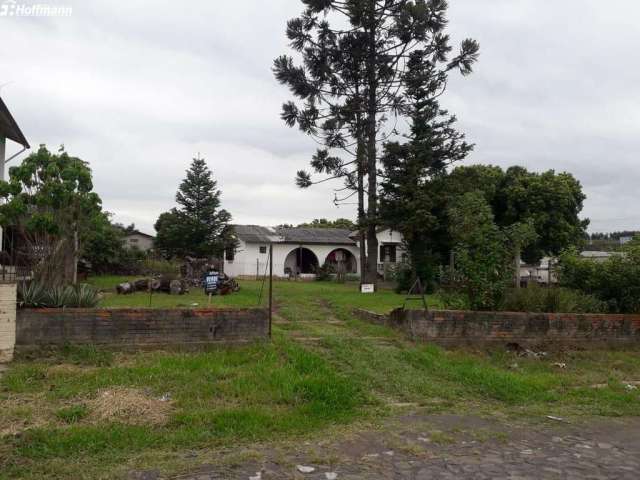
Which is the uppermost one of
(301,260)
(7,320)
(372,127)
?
(372,127)

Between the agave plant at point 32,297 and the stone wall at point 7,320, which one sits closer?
the stone wall at point 7,320

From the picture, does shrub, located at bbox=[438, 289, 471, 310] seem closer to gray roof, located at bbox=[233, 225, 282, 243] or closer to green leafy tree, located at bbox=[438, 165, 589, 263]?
green leafy tree, located at bbox=[438, 165, 589, 263]

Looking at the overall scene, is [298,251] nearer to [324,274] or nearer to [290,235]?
[290,235]

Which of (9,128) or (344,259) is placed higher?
(9,128)

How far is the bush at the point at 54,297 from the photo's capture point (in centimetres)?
807

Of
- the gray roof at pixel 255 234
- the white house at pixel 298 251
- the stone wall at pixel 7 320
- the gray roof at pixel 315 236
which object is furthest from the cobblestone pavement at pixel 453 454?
the gray roof at pixel 315 236

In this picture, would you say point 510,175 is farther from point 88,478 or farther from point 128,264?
point 88,478

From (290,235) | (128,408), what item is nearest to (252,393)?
(128,408)

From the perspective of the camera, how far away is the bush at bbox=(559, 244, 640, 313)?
11.6 metres

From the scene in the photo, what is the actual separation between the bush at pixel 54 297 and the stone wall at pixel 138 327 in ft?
1.10

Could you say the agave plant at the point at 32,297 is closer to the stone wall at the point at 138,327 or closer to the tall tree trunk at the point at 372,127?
the stone wall at the point at 138,327

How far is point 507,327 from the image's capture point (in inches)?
390

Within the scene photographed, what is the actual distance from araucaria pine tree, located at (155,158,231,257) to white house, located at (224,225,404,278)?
1.38 m

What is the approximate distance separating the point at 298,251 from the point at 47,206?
26467mm
